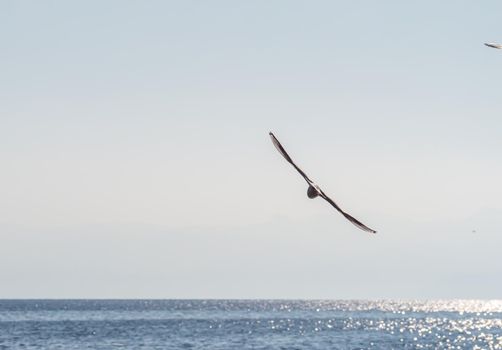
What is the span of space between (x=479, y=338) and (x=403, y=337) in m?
9.71

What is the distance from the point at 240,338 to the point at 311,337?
880cm

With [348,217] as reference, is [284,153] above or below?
above

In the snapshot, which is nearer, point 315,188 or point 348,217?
point 348,217

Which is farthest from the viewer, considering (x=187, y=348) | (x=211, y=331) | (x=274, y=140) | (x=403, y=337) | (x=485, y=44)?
(x=211, y=331)

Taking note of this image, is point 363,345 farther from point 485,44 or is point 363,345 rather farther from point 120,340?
point 485,44

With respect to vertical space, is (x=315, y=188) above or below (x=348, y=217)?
above

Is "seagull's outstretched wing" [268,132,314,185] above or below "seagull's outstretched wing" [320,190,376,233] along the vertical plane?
above

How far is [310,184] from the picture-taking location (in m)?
9.05

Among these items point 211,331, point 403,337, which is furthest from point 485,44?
point 211,331

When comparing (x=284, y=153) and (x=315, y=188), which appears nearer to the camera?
(x=284, y=153)

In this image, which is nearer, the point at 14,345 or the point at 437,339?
the point at 14,345

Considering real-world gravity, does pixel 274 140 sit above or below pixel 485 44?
below

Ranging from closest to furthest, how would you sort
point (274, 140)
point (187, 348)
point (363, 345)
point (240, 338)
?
point (274, 140), point (187, 348), point (363, 345), point (240, 338)

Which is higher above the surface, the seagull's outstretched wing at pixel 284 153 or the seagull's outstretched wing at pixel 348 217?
the seagull's outstretched wing at pixel 284 153
